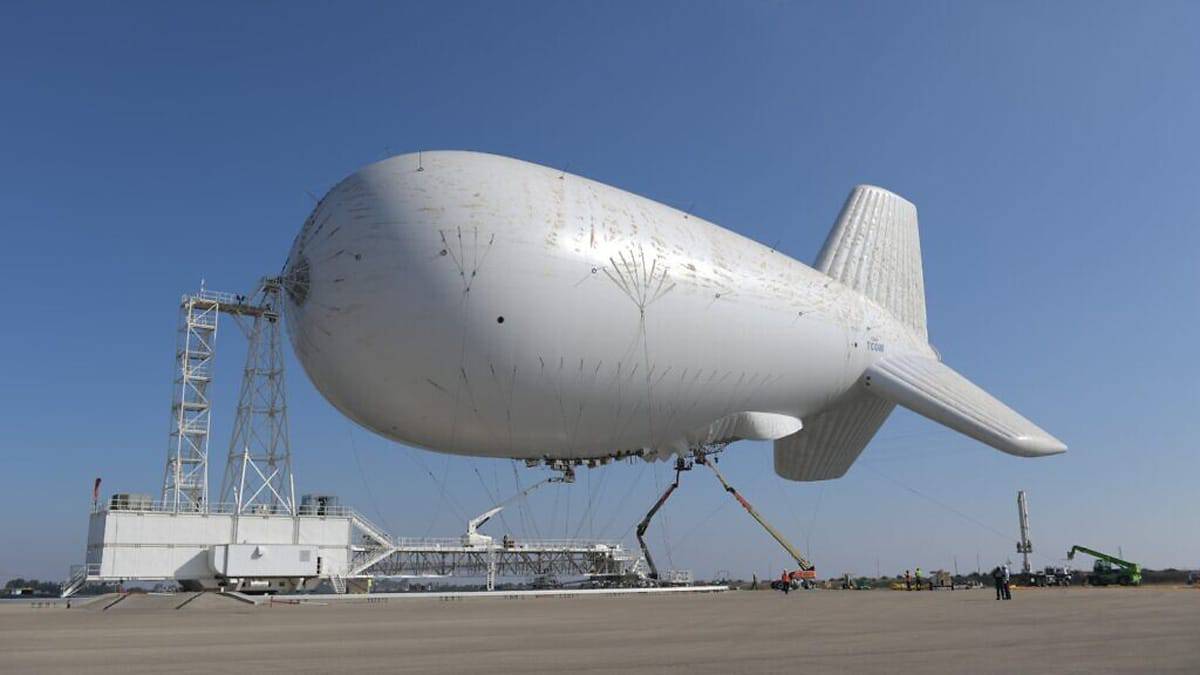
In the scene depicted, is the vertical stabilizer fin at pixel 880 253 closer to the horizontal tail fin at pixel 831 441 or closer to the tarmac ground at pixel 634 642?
the horizontal tail fin at pixel 831 441

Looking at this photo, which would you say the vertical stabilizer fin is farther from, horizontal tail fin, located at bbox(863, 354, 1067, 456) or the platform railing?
the platform railing

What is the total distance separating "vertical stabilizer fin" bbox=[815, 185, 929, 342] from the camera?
31594 mm

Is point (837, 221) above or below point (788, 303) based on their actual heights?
above

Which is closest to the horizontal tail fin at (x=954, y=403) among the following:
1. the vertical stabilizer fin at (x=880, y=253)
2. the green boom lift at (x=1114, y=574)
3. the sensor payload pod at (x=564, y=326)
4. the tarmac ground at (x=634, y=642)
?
the sensor payload pod at (x=564, y=326)

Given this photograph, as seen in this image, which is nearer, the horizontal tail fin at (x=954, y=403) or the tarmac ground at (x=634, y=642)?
the tarmac ground at (x=634, y=642)

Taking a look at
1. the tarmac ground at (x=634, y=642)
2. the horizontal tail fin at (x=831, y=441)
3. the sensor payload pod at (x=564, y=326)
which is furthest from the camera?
the horizontal tail fin at (x=831, y=441)

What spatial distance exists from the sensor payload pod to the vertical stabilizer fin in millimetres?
2761

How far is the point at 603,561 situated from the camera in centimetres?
5147

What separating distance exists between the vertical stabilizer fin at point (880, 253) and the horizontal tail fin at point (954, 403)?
11.0 ft

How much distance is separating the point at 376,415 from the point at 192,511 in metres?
20.5

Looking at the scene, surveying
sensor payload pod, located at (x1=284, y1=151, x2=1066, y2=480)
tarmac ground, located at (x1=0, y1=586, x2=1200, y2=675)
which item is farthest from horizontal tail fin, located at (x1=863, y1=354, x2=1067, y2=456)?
tarmac ground, located at (x1=0, y1=586, x2=1200, y2=675)

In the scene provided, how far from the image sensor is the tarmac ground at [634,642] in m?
8.76

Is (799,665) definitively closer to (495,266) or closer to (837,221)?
(495,266)

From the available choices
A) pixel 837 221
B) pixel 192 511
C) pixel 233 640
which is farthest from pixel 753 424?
pixel 192 511
